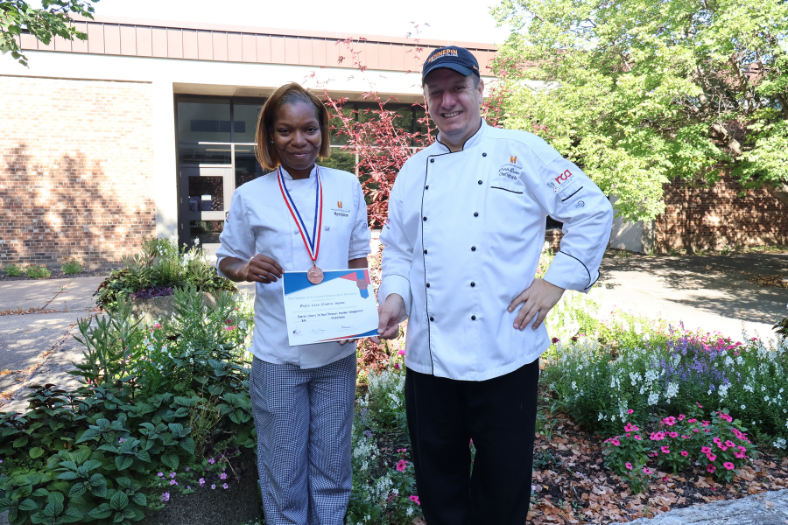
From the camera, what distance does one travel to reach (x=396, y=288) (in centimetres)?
202

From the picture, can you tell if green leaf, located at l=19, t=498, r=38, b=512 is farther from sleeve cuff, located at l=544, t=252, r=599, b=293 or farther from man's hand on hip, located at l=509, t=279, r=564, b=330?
sleeve cuff, located at l=544, t=252, r=599, b=293

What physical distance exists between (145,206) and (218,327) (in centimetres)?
1098

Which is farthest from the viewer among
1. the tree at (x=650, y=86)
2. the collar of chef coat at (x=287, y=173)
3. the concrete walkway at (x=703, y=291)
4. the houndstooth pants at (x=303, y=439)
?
the tree at (x=650, y=86)

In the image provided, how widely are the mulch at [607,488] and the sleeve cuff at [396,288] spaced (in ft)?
4.84

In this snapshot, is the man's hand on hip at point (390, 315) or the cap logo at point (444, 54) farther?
the man's hand on hip at point (390, 315)

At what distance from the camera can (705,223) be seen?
1653 cm

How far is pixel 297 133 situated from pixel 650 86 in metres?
8.28

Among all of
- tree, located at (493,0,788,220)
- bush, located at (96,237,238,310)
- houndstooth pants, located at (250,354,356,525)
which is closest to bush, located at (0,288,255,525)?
houndstooth pants, located at (250,354,356,525)

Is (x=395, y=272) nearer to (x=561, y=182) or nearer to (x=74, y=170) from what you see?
(x=561, y=182)

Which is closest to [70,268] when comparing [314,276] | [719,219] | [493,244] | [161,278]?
[161,278]

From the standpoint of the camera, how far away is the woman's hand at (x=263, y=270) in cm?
197

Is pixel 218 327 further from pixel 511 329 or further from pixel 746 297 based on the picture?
pixel 746 297

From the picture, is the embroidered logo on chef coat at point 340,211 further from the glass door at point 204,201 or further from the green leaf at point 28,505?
the glass door at point 204,201

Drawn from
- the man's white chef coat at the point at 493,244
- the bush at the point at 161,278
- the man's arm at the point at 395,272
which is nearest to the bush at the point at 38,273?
the bush at the point at 161,278
